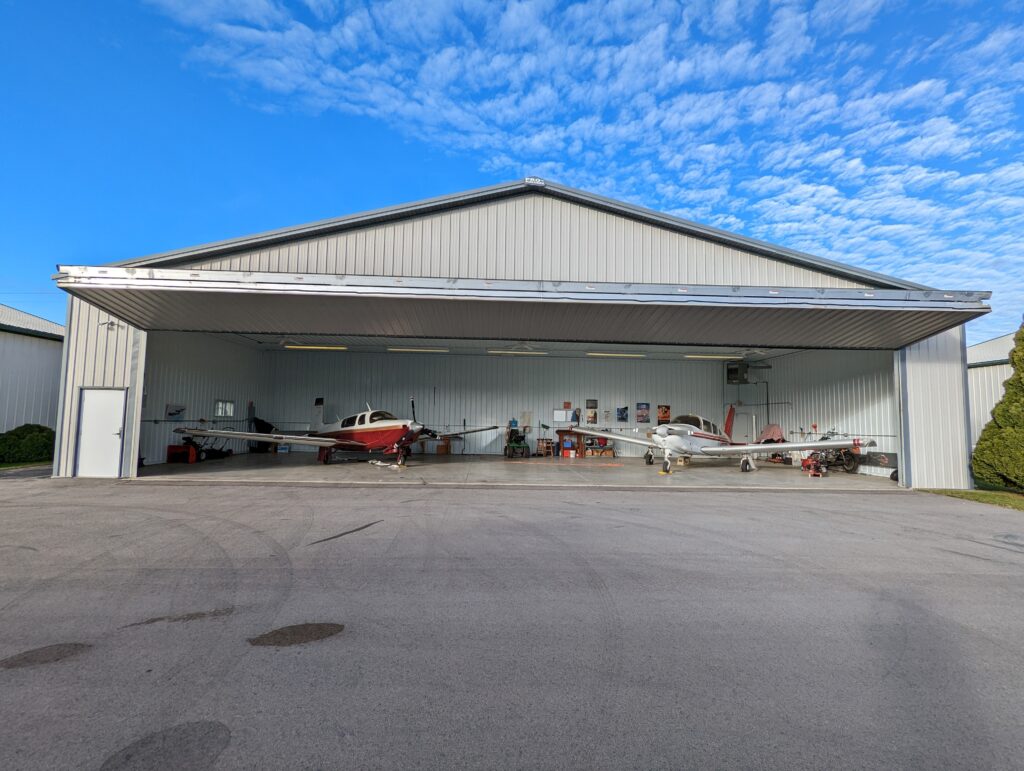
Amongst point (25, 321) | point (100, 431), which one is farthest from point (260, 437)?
point (25, 321)

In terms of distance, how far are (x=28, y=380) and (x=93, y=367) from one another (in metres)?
7.60

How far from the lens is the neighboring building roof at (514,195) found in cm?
1184

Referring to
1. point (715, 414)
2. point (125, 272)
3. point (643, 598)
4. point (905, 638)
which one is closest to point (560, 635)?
point (643, 598)

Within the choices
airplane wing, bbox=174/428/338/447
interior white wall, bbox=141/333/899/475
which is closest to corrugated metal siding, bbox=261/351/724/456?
interior white wall, bbox=141/333/899/475

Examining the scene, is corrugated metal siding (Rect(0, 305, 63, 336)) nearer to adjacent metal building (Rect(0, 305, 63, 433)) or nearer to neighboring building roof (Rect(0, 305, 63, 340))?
neighboring building roof (Rect(0, 305, 63, 340))

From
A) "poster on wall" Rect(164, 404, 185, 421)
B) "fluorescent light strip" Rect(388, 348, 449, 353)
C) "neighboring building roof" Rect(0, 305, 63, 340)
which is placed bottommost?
"poster on wall" Rect(164, 404, 185, 421)

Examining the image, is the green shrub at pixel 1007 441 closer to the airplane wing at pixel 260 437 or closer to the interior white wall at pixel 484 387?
the interior white wall at pixel 484 387

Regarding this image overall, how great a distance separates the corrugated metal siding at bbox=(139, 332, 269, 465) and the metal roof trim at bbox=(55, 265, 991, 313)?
3338 millimetres

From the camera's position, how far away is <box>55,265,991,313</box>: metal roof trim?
35.0ft

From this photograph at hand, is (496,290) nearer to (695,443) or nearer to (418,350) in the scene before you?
(695,443)

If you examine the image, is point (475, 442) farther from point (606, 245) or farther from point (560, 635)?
point (560, 635)

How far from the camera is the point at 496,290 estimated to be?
1112 cm

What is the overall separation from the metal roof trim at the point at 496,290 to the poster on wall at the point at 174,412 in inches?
283

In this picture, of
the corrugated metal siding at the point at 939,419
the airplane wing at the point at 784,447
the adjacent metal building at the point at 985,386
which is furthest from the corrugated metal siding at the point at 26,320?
the adjacent metal building at the point at 985,386
